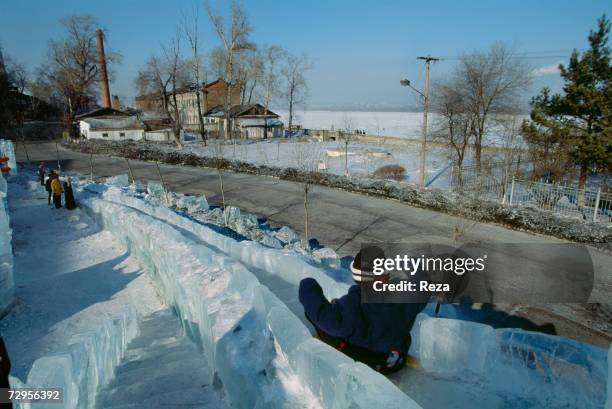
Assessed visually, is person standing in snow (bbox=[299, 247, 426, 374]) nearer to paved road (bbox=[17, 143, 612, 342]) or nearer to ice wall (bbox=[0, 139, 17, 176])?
paved road (bbox=[17, 143, 612, 342])

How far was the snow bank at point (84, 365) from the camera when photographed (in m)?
2.57

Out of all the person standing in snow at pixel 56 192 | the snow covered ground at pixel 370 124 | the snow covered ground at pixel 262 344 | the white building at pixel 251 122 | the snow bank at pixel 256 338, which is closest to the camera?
the snow bank at pixel 256 338

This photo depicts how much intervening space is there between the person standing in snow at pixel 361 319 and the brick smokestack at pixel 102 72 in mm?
56910

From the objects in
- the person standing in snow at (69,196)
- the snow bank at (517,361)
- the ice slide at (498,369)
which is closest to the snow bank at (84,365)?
the ice slide at (498,369)

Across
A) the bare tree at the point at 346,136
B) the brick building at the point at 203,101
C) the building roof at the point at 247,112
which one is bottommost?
the bare tree at the point at 346,136

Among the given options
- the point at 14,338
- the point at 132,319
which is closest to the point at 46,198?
the point at 14,338

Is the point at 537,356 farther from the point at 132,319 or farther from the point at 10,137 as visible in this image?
the point at 10,137

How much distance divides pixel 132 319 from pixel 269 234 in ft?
21.7

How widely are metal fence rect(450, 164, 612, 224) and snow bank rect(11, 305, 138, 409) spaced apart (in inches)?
525

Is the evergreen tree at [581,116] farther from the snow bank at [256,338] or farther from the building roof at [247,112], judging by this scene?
the building roof at [247,112]

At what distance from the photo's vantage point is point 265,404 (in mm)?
2920

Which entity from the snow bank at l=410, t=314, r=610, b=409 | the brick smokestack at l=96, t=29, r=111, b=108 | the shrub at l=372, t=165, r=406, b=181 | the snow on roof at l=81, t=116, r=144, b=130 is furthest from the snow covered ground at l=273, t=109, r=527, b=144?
the brick smokestack at l=96, t=29, r=111, b=108

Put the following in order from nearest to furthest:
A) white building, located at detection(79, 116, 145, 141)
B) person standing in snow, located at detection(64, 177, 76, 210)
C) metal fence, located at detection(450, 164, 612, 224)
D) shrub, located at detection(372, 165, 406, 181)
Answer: metal fence, located at detection(450, 164, 612, 224) → person standing in snow, located at detection(64, 177, 76, 210) → shrub, located at detection(372, 165, 406, 181) → white building, located at detection(79, 116, 145, 141)

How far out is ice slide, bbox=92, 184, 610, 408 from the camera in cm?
301
